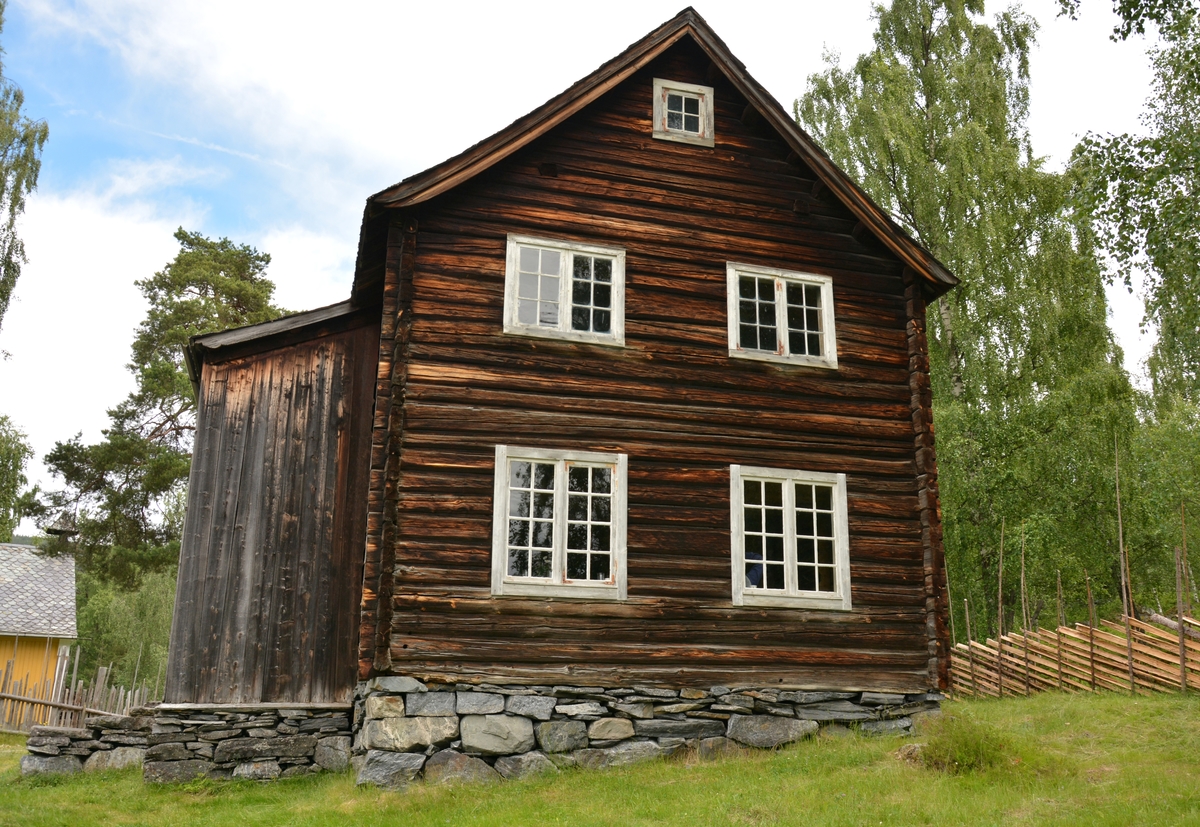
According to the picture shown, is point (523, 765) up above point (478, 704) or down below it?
below

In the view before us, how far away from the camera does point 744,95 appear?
14211 millimetres

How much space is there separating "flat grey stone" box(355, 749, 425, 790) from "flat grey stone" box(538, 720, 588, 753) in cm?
147

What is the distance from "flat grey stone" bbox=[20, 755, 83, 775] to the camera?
528 inches

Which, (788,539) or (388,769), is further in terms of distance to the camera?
(788,539)

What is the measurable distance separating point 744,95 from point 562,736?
9.21 meters

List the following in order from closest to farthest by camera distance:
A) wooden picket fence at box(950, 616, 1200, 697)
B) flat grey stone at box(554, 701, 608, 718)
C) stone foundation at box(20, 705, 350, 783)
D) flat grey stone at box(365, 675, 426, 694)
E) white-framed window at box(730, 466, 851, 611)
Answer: flat grey stone at box(365, 675, 426, 694), flat grey stone at box(554, 701, 608, 718), stone foundation at box(20, 705, 350, 783), white-framed window at box(730, 466, 851, 611), wooden picket fence at box(950, 616, 1200, 697)

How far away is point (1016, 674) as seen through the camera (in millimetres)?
18422

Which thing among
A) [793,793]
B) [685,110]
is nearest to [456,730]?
[793,793]

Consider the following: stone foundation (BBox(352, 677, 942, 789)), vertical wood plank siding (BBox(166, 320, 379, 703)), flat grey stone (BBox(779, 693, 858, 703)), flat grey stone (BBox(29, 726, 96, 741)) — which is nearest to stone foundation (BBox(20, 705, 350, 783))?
vertical wood plank siding (BBox(166, 320, 379, 703))

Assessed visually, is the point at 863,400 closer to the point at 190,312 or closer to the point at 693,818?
the point at 693,818

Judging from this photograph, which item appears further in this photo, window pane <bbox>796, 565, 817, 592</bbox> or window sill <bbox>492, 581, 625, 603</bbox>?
window pane <bbox>796, 565, 817, 592</bbox>

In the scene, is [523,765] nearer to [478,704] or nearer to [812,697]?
[478,704]

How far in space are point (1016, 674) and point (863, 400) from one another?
26.2 feet

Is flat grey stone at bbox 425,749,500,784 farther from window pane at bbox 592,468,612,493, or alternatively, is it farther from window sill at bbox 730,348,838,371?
window sill at bbox 730,348,838,371
